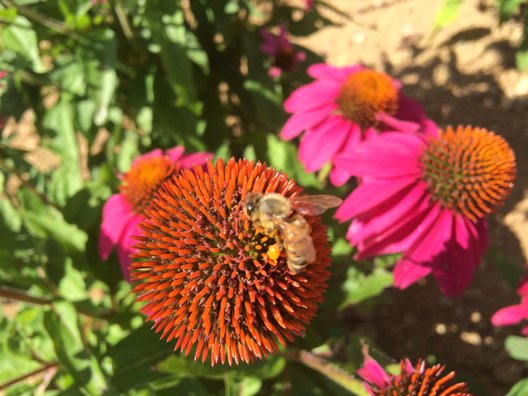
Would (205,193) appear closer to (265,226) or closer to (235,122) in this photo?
(265,226)

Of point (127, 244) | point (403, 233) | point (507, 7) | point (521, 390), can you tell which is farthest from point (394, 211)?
point (507, 7)

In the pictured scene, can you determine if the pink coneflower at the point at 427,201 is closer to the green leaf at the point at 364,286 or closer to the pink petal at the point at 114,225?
the green leaf at the point at 364,286

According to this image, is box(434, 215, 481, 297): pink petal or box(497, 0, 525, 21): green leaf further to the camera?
box(497, 0, 525, 21): green leaf

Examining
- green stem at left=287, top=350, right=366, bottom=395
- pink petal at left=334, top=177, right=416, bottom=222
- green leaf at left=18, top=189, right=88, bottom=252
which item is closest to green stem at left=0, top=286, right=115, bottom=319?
green leaf at left=18, top=189, right=88, bottom=252

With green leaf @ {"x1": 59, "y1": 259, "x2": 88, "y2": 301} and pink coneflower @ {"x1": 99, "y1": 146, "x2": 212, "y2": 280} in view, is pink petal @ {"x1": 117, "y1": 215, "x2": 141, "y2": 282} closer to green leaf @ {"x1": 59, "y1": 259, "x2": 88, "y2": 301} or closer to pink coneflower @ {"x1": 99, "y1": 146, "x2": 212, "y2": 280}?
pink coneflower @ {"x1": 99, "y1": 146, "x2": 212, "y2": 280}

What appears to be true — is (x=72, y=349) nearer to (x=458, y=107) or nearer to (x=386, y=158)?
(x=386, y=158)
